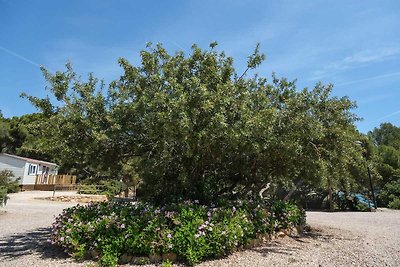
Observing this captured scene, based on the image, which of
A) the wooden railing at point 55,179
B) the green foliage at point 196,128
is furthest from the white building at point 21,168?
the green foliage at point 196,128

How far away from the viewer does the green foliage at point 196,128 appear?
6.42 meters

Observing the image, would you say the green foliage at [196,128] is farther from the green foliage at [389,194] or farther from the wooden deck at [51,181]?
the wooden deck at [51,181]

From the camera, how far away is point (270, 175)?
31.1 ft

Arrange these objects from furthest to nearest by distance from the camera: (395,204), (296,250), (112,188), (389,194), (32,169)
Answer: (32,169), (112,188), (389,194), (395,204), (296,250)

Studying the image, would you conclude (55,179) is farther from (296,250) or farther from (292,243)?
(296,250)

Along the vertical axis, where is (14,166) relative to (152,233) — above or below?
above

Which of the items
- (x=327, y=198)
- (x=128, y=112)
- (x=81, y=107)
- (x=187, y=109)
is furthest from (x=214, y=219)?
(x=327, y=198)

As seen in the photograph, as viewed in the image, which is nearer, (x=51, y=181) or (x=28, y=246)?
(x=28, y=246)

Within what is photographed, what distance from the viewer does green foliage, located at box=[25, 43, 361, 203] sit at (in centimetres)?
642

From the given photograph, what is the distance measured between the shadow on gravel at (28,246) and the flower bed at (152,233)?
0.29 metres

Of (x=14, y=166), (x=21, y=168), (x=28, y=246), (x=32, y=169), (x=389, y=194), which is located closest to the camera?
(x=28, y=246)

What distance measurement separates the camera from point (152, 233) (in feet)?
20.4

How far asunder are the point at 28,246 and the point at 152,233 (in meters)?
3.56

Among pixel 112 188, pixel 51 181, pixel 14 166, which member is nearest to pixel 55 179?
pixel 51 181
